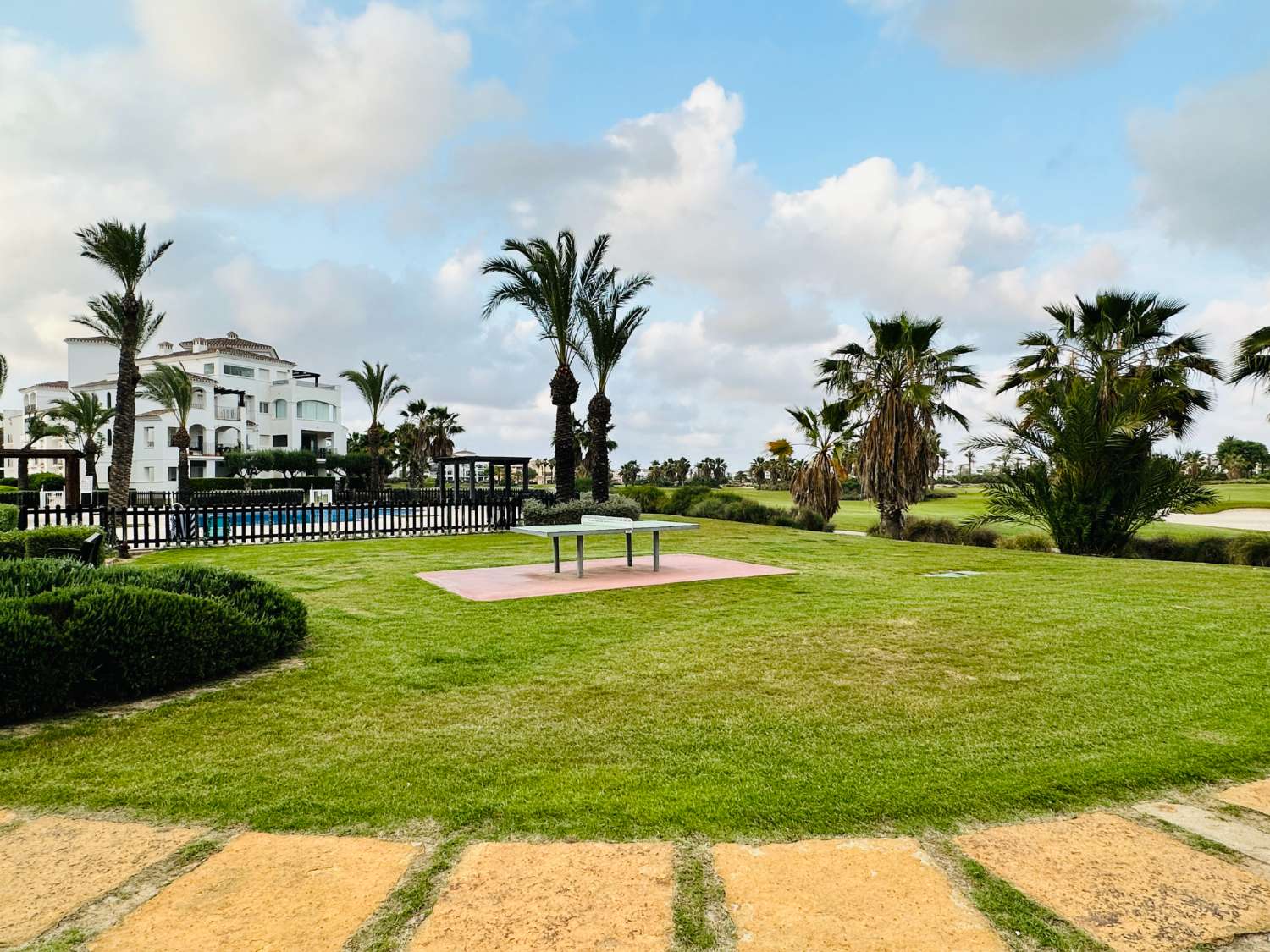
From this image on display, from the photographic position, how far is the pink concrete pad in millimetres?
9047

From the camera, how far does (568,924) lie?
7.20ft

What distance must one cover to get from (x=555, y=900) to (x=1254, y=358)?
64.7 feet

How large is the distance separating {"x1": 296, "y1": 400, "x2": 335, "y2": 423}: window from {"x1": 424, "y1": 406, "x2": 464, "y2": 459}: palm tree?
8.84 metres

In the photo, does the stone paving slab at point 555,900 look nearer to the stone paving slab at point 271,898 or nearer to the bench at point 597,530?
the stone paving slab at point 271,898

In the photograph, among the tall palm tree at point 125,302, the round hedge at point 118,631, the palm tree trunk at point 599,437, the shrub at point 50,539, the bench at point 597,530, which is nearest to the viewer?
the round hedge at point 118,631

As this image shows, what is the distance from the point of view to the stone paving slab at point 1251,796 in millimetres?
3016

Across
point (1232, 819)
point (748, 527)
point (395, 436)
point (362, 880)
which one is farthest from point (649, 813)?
point (395, 436)

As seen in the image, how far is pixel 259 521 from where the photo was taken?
59.6 ft

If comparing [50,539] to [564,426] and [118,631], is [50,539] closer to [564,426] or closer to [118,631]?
[118,631]

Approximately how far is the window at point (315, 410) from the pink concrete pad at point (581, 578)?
54712 millimetres

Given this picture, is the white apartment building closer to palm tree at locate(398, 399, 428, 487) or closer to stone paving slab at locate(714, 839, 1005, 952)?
palm tree at locate(398, 399, 428, 487)

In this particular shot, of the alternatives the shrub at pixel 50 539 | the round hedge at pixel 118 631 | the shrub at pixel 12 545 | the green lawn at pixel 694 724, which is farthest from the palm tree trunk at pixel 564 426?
the round hedge at pixel 118 631

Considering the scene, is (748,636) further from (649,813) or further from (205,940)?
(205,940)

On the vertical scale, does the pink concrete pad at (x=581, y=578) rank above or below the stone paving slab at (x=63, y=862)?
above
